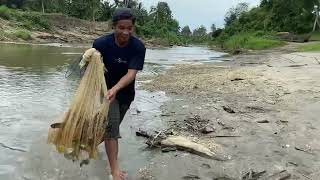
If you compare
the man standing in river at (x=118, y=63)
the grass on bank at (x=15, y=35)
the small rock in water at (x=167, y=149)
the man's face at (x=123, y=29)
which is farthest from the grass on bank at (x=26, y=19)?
the man's face at (x=123, y=29)

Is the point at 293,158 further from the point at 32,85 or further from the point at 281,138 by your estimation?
the point at 32,85

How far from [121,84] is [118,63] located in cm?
27

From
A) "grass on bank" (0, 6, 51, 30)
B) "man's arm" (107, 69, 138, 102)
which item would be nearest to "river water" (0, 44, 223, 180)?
"man's arm" (107, 69, 138, 102)

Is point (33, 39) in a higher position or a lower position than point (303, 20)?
lower

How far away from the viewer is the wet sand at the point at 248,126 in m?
5.88

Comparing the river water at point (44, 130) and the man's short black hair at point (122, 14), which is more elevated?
the man's short black hair at point (122, 14)

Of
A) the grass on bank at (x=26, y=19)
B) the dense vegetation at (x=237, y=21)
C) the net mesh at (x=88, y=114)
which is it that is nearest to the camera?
the net mesh at (x=88, y=114)

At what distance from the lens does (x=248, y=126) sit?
8.12 meters

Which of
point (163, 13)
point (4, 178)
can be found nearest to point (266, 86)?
point (4, 178)

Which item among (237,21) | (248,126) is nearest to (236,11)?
(237,21)

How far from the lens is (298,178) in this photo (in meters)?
5.43

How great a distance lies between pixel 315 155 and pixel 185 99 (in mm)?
5920

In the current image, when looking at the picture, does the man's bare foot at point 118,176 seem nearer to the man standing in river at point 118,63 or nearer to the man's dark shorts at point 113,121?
the man standing in river at point 118,63

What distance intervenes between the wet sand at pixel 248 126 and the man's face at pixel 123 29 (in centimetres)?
179
